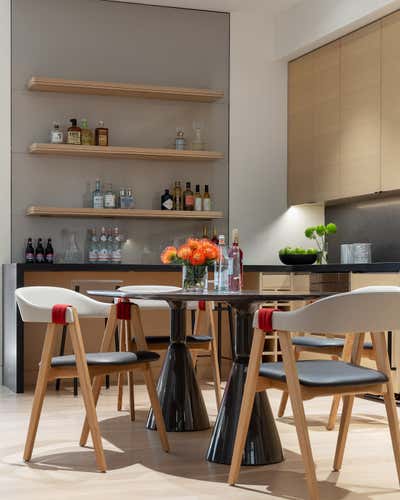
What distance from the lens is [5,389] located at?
5668 millimetres

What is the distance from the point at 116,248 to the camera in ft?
20.6

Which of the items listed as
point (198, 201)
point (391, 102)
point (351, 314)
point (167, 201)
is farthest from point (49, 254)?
point (351, 314)

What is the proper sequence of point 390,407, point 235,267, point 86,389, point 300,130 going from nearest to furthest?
1. point 390,407
2. point 86,389
3. point 235,267
4. point 300,130

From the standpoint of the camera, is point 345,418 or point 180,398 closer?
point 345,418

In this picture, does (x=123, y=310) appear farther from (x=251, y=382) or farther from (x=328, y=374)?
(x=328, y=374)

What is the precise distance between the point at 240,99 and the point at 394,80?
160 cm

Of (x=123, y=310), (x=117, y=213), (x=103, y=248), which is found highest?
(x=117, y=213)

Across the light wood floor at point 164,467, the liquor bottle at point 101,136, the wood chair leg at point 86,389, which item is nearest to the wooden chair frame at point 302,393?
the light wood floor at point 164,467

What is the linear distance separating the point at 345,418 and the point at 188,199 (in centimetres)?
332

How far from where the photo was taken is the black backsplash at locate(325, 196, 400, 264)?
5910 mm

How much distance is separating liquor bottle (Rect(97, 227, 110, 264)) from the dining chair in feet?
10.5

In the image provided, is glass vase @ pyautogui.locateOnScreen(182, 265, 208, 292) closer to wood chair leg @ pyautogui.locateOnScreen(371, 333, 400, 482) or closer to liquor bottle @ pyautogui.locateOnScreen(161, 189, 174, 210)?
wood chair leg @ pyautogui.locateOnScreen(371, 333, 400, 482)

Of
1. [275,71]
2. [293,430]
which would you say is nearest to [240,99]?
[275,71]

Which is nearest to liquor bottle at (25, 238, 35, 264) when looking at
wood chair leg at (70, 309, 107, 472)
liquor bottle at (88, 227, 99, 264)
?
liquor bottle at (88, 227, 99, 264)
